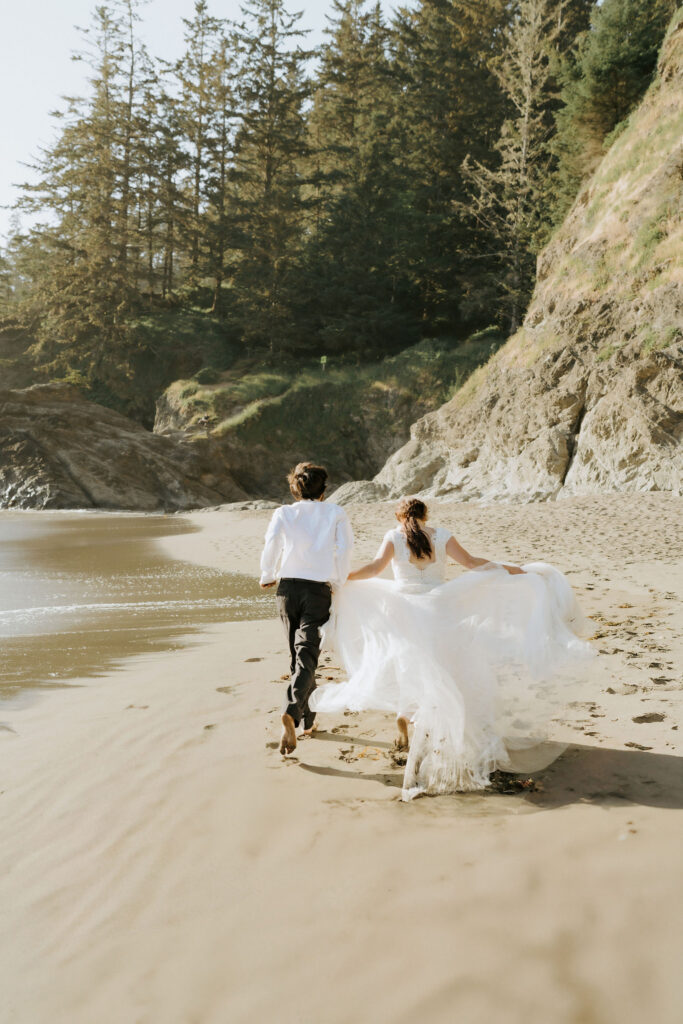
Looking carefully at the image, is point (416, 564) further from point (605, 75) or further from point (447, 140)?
point (447, 140)

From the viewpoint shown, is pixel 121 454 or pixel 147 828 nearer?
pixel 147 828

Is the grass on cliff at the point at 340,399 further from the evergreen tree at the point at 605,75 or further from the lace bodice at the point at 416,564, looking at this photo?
the lace bodice at the point at 416,564

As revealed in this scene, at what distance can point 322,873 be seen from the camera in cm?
321

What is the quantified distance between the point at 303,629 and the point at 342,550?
21.8 inches

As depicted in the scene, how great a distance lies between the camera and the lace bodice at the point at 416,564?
168 inches

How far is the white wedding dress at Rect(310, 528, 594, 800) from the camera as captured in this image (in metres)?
3.90

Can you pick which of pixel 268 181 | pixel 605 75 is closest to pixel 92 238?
pixel 268 181

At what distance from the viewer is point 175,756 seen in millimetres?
4551

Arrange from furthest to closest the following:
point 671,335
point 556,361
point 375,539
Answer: point 556,361, point 671,335, point 375,539

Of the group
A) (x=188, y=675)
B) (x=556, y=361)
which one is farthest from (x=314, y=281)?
(x=188, y=675)

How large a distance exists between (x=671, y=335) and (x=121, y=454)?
2039cm

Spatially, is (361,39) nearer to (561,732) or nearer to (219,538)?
(219,538)

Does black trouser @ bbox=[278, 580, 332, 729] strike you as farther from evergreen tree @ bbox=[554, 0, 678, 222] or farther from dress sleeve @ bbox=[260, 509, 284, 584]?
evergreen tree @ bbox=[554, 0, 678, 222]

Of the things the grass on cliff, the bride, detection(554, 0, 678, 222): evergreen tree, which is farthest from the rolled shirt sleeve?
the grass on cliff
